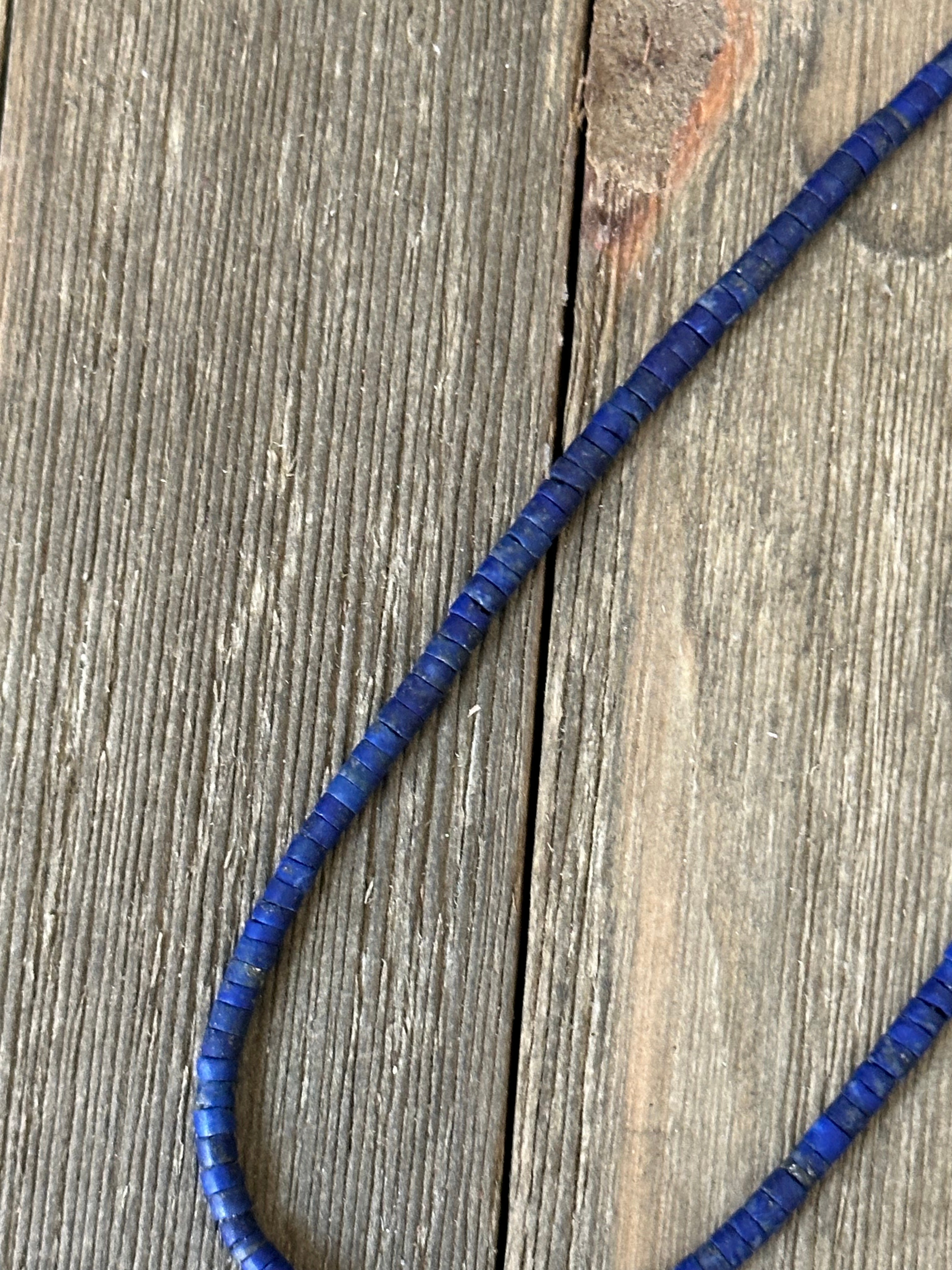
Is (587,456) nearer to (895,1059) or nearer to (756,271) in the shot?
(756,271)

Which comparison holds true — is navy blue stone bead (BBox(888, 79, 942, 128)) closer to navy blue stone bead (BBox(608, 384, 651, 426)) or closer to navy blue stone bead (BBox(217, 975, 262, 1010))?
navy blue stone bead (BBox(608, 384, 651, 426))

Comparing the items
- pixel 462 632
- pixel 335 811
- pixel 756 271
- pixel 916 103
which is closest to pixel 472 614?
pixel 462 632

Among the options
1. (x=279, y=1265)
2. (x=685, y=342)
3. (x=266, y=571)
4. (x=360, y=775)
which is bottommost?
(x=279, y=1265)

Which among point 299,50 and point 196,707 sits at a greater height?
point 299,50

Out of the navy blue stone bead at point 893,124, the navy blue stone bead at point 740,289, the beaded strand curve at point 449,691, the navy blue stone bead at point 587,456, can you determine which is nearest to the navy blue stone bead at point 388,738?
the beaded strand curve at point 449,691

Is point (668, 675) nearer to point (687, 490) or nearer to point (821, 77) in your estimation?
point (687, 490)

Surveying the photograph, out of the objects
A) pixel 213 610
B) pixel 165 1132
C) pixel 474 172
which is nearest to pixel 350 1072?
pixel 165 1132

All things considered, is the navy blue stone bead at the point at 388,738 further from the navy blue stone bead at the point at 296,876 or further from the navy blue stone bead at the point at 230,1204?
the navy blue stone bead at the point at 230,1204
